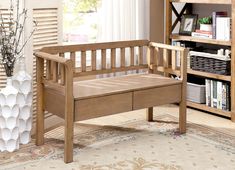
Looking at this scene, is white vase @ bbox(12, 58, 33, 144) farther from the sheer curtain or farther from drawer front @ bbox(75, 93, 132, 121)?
the sheer curtain

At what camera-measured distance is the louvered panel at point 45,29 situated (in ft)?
10.8

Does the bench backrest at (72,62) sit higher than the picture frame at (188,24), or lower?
lower

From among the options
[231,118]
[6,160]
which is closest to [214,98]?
[231,118]

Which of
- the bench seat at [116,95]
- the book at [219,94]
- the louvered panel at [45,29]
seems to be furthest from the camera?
the book at [219,94]

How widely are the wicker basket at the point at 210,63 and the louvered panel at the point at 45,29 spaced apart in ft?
4.24

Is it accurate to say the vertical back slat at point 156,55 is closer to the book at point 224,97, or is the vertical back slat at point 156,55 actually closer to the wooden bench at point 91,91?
the wooden bench at point 91,91

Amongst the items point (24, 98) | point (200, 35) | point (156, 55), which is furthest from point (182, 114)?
point (24, 98)

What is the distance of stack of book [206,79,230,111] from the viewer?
374 centimetres

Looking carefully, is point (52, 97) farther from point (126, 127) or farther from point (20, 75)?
point (126, 127)

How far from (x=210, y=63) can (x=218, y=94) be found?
0.28 m

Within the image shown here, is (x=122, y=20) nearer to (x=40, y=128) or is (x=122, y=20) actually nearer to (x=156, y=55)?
(x=156, y=55)

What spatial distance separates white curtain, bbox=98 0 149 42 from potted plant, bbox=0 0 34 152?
1.17 meters

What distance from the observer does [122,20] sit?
4199mm

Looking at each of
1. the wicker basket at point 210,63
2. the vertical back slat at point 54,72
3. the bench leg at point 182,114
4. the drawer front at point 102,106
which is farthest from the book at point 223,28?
the vertical back slat at point 54,72
